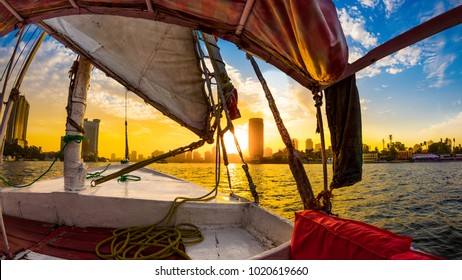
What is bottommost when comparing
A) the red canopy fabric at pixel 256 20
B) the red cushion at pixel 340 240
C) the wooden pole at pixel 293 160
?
the red cushion at pixel 340 240

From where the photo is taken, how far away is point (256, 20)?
1.87 metres

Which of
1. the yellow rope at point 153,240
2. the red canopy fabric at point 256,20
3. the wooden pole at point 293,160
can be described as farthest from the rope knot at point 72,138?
the wooden pole at point 293,160

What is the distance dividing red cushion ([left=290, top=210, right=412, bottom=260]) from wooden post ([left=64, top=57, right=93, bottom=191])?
410 cm

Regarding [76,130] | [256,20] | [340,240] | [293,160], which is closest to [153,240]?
[293,160]

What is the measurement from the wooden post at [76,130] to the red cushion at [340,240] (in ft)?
13.4

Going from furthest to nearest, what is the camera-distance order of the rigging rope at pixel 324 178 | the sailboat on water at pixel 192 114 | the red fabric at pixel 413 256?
the rigging rope at pixel 324 178 < the sailboat on water at pixel 192 114 < the red fabric at pixel 413 256

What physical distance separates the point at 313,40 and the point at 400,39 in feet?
3.12

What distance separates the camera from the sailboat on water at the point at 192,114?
1.62 m

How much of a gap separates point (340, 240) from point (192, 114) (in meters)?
4.71

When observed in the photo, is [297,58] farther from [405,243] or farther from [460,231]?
[460,231]

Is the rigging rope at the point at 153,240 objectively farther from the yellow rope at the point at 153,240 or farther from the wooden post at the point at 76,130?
the wooden post at the point at 76,130

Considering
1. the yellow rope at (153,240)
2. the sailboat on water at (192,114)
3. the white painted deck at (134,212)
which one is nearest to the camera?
→ the sailboat on water at (192,114)

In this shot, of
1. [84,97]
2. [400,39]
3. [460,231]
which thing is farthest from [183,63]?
[460,231]

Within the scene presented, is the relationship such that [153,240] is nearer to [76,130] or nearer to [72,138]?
[72,138]
